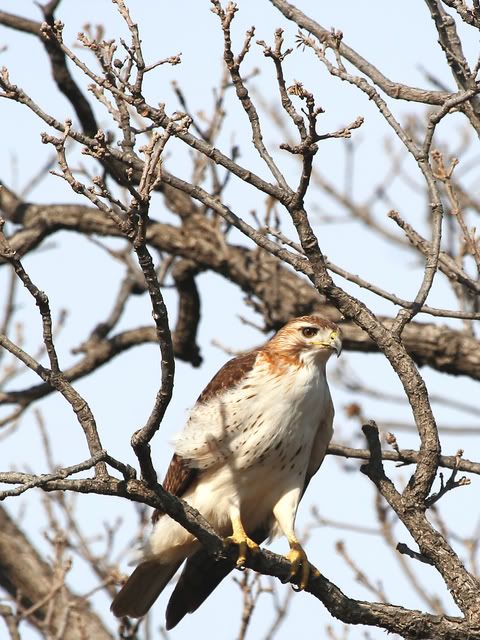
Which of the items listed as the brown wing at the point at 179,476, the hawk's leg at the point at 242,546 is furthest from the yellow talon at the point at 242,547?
the brown wing at the point at 179,476

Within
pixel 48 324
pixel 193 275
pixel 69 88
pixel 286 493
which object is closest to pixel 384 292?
pixel 286 493

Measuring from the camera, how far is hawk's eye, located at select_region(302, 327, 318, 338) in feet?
17.8

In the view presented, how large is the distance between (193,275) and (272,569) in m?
3.15

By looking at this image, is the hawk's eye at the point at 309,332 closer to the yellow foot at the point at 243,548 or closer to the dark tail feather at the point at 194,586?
the dark tail feather at the point at 194,586

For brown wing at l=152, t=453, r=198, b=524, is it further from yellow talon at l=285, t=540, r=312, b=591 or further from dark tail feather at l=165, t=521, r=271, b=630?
yellow talon at l=285, t=540, r=312, b=591

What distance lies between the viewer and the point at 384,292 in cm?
447

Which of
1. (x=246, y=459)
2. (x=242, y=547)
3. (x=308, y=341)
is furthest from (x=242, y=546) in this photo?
(x=308, y=341)

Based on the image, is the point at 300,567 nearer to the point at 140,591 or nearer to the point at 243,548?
the point at 243,548

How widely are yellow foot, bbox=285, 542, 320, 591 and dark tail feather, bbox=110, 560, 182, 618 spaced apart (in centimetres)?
92

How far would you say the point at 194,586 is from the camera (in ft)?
17.9

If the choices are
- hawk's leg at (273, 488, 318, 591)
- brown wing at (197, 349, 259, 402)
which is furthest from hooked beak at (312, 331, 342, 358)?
hawk's leg at (273, 488, 318, 591)

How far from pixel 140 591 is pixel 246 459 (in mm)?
1100

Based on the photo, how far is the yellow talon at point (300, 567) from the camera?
4.62 m

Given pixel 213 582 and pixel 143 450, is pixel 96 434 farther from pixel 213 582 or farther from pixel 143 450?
pixel 213 582
